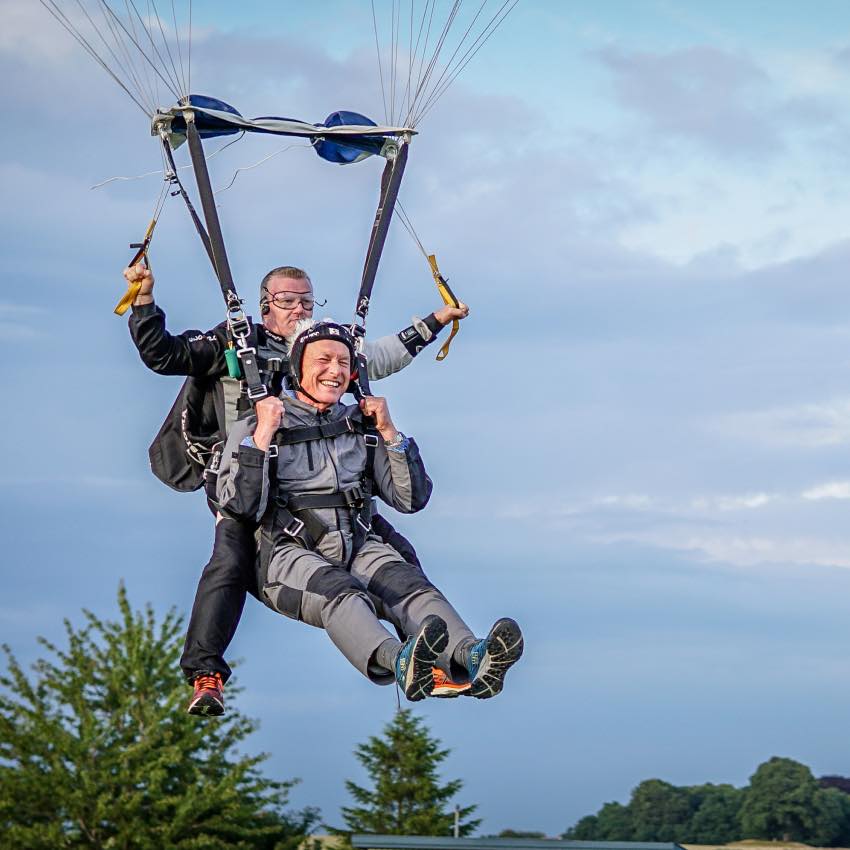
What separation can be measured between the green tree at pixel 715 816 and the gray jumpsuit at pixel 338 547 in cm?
3649

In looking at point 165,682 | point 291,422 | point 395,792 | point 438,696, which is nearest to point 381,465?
point 291,422

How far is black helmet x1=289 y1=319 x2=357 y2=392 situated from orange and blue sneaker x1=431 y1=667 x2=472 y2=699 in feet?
5.01

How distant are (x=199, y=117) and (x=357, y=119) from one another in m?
0.94

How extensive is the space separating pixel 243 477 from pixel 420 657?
4.10 ft

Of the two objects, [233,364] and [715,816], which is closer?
[233,364]

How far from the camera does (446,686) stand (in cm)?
730

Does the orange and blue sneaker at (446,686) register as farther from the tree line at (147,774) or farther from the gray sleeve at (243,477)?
the tree line at (147,774)

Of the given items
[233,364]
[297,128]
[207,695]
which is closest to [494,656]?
[207,695]

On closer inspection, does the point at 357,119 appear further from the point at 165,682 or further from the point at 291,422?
the point at 165,682

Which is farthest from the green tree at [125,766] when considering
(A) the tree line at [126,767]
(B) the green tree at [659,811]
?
(B) the green tree at [659,811]

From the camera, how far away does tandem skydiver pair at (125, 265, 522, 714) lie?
7.21 meters

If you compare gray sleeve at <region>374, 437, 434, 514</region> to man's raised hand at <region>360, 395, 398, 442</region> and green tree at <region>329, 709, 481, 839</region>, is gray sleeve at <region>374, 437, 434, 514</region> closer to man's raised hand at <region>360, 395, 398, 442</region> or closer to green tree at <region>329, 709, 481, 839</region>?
man's raised hand at <region>360, 395, 398, 442</region>

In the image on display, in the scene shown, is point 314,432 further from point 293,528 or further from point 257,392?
point 293,528

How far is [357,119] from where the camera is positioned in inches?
345
